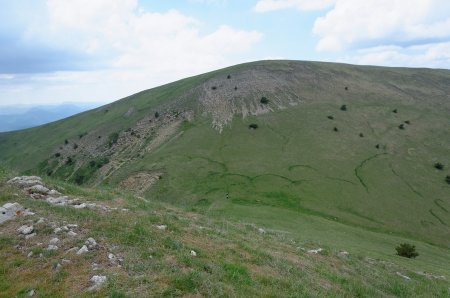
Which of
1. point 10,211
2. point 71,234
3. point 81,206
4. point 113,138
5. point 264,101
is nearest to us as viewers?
point 71,234

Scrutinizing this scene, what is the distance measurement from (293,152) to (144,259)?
48.7 metres

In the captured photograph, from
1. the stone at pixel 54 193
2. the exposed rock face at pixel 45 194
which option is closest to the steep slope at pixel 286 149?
the exposed rock face at pixel 45 194

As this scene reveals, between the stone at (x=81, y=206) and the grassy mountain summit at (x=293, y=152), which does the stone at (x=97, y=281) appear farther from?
the grassy mountain summit at (x=293, y=152)

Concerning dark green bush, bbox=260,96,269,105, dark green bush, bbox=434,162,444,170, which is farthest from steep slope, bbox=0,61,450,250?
dark green bush, bbox=434,162,444,170

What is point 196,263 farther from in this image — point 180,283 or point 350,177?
point 350,177

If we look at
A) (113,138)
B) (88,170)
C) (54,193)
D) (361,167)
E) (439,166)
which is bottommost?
(439,166)

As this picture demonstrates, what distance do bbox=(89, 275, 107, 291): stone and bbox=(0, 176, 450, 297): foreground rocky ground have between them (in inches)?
1.1

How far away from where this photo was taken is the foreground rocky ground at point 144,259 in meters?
10.6

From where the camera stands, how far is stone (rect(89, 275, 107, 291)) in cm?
1018

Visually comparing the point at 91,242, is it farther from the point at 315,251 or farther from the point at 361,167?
the point at 361,167

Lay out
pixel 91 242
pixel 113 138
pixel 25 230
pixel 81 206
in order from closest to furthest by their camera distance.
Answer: pixel 91 242 → pixel 25 230 → pixel 81 206 → pixel 113 138

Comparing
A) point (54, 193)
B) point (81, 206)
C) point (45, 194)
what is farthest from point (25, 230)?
point (54, 193)

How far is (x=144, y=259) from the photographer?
472 inches

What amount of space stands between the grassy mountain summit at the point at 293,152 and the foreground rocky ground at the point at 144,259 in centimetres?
744
